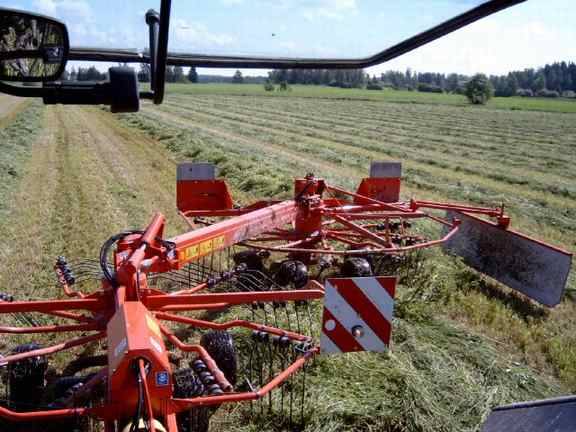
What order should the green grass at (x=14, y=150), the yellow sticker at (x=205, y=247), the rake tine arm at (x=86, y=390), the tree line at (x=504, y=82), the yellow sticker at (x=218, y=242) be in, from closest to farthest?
the rake tine arm at (x=86, y=390)
the yellow sticker at (x=205, y=247)
the yellow sticker at (x=218, y=242)
the green grass at (x=14, y=150)
the tree line at (x=504, y=82)

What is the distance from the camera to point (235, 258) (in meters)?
5.56

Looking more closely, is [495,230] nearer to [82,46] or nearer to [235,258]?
[235,258]

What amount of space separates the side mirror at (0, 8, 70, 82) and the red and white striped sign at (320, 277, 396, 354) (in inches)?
71.8

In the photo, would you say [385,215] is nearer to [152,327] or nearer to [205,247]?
[205,247]

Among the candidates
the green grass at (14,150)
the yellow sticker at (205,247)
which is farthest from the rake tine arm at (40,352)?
the green grass at (14,150)

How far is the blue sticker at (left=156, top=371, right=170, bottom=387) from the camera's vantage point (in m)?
2.24

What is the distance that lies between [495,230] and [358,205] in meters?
1.48

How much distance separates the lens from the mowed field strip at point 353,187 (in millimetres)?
3266

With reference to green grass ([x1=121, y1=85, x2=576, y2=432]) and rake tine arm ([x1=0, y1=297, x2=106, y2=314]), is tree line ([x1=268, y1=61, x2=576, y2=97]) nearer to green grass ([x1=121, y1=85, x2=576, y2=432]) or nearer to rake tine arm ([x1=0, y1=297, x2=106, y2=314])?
green grass ([x1=121, y1=85, x2=576, y2=432])

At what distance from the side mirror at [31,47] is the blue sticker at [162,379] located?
1396mm

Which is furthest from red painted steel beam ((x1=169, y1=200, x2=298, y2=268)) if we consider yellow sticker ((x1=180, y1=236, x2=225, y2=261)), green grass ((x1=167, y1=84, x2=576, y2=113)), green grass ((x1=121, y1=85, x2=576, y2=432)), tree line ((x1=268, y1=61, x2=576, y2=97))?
tree line ((x1=268, y1=61, x2=576, y2=97))

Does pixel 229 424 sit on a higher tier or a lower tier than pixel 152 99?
lower

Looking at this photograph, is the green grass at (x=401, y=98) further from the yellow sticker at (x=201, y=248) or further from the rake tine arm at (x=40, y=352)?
the rake tine arm at (x=40, y=352)

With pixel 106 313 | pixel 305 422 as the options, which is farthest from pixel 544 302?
pixel 106 313
